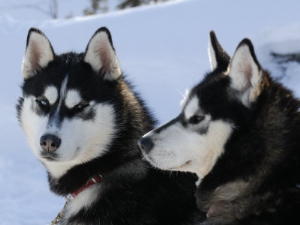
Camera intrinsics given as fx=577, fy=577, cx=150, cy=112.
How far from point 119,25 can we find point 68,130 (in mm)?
5634

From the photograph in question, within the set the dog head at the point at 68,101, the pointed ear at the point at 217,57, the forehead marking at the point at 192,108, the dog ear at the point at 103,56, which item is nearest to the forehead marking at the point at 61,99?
the dog head at the point at 68,101

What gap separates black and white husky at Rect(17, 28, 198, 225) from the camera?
330 cm

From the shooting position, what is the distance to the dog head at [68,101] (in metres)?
3.24

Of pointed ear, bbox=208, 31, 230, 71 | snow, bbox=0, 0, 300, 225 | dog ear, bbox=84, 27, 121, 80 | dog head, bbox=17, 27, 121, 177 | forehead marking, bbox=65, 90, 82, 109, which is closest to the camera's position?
pointed ear, bbox=208, 31, 230, 71

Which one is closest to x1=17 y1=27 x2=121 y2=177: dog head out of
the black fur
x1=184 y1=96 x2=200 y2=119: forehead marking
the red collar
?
the red collar

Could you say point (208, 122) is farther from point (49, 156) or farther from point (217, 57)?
point (49, 156)

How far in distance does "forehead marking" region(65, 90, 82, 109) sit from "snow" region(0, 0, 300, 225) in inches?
89.8

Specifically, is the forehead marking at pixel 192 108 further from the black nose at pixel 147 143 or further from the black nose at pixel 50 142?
the black nose at pixel 50 142

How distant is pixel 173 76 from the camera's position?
24.5 ft

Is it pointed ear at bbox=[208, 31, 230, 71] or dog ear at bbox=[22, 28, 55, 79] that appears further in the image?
dog ear at bbox=[22, 28, 55, 79]

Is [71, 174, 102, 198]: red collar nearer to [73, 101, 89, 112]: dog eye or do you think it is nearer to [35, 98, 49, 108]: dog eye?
[73, 101, 89, 112]: dog eye

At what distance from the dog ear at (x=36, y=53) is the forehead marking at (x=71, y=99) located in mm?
328

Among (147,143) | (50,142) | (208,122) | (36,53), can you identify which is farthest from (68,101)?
(208,122)

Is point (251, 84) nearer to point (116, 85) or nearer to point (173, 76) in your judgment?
point (116, 85)
